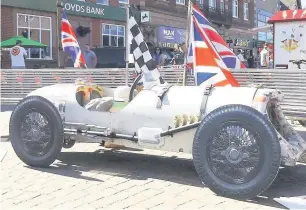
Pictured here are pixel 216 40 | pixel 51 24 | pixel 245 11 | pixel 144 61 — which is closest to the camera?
pixel 144 61

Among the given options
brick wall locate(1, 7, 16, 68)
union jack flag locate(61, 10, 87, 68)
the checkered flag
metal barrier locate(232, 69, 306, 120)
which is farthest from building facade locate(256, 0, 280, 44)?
the checkered flag

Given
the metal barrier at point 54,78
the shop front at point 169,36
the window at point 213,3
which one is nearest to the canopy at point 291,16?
the metal barrier at point 54,78

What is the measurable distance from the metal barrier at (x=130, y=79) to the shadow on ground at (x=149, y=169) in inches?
74.7

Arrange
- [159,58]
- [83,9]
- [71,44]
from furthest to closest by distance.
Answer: [83,9], [159,58], [71,44]

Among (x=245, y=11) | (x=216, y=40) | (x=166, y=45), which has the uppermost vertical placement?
(x=245, y=11)

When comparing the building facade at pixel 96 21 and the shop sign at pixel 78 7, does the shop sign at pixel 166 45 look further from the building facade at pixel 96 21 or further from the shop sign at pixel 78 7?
the shop sign at pixel 78 7

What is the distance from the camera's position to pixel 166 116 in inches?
203

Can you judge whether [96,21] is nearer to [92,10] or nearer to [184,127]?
[92,10]

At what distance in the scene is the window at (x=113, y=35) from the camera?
28109mm

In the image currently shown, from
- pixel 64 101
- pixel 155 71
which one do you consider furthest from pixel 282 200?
pixel 64 101

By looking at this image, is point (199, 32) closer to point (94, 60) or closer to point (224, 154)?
point (224, 154)

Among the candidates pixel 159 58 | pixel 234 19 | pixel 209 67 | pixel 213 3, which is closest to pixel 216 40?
pixel 209 67

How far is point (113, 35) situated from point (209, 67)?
75.5ft

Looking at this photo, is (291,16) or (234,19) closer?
(291,16)
